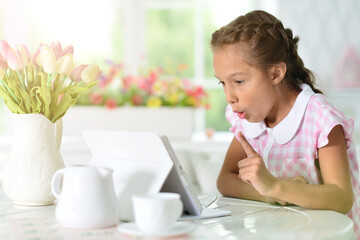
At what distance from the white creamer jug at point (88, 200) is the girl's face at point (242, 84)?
1.85 feet

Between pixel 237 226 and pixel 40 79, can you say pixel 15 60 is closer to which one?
pixel 40 79

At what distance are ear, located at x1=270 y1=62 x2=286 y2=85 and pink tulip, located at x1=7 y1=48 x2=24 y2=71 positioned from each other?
0.71 m

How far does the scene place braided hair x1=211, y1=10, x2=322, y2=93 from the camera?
165cm

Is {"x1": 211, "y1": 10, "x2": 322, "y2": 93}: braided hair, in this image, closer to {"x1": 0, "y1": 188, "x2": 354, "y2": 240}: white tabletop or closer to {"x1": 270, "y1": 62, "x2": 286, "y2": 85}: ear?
{"x1": 270, "y1": 62, "x2": 286, "y2": 85}: ear

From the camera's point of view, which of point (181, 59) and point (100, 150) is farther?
point (181, 59)

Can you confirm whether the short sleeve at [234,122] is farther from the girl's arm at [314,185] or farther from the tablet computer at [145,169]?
the tablet computer at [145,169]

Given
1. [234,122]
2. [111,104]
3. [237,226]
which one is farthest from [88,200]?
[111,104]

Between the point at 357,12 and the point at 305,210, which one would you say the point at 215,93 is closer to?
the point at 357,12

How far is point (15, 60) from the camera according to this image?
1436 millimetres

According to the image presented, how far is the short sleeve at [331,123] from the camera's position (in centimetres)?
156

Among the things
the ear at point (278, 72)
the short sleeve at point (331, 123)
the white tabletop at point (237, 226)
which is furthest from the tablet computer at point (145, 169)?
the ear at point (278, 72)

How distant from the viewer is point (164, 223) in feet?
3.48

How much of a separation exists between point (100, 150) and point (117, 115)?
8.17 feet

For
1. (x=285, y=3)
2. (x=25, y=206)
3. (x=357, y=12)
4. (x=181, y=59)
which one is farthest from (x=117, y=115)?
(x=25, y=206)
